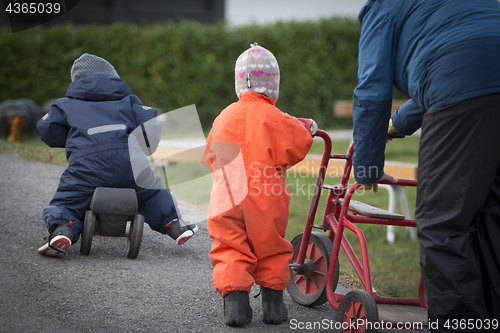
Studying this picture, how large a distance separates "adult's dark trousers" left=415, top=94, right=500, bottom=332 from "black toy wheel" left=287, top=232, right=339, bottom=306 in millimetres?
880

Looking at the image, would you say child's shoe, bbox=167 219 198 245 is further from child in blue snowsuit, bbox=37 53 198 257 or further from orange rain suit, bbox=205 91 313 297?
orange rain suit, bbox=205 91 313 297

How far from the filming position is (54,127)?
3566 millimetres

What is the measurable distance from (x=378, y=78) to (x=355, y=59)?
12.1 metres

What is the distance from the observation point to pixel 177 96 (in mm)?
12203

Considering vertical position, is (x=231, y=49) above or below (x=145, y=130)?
below

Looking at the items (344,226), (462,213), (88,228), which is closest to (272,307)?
(344,226)

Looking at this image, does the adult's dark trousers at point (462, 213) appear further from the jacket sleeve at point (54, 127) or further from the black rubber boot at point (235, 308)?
the jacket sleeve at point (54, 127)

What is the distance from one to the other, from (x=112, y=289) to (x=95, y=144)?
1.06 meters

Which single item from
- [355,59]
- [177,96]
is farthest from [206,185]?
[355,59]

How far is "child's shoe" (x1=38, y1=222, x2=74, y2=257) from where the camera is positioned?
10.3ft

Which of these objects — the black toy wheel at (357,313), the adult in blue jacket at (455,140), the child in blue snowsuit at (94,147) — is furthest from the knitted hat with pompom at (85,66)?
the black toy wheel at (357,313)

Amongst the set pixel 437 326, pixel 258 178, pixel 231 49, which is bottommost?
pixel 231 49

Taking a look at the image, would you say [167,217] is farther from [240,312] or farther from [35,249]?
[240,312]

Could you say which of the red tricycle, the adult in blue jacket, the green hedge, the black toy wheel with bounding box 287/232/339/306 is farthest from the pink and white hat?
the green hedge
